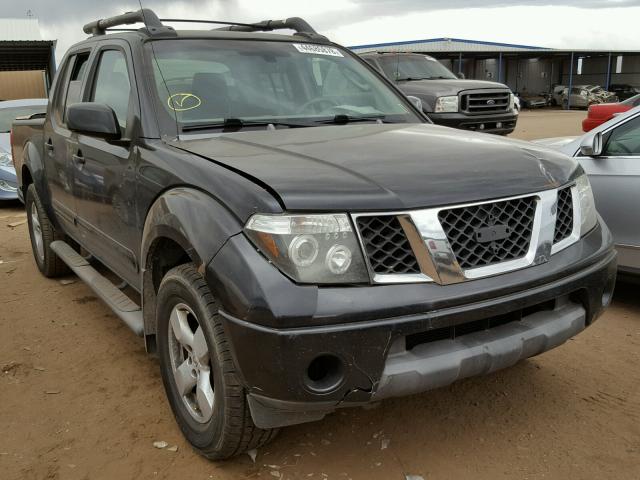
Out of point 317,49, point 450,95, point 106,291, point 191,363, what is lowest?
point 106,291

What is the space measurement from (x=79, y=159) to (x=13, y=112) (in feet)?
25.7

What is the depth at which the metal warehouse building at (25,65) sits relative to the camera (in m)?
24.4

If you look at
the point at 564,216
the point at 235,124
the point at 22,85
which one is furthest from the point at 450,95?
the point at 22,85

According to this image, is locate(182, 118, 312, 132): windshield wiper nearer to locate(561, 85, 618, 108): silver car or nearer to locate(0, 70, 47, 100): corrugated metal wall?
locate(0, 70, 47, 100): corrugated metal wall

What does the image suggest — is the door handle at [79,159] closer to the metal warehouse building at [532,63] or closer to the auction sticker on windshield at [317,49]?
the auction sticker on windshield at [317,49]

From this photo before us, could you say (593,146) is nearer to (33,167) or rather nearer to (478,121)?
(33,167)

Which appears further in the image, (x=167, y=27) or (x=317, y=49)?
(x=317, y=49)

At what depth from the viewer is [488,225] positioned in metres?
2.42

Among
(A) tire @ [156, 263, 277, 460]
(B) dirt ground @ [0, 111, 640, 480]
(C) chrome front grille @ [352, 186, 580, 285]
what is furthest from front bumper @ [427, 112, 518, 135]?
(A) tire @ [156, 263, 277, 460]

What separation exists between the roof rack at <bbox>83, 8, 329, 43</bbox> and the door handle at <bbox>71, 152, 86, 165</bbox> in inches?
33.1

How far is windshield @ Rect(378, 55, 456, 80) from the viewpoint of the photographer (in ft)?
38.4

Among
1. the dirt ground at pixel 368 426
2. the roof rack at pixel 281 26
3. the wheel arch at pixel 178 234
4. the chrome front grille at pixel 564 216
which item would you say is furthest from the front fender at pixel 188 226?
the roof rack at pixel 281 26

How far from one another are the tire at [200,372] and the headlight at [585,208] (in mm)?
1649

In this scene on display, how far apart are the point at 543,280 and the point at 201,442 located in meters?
1.55
